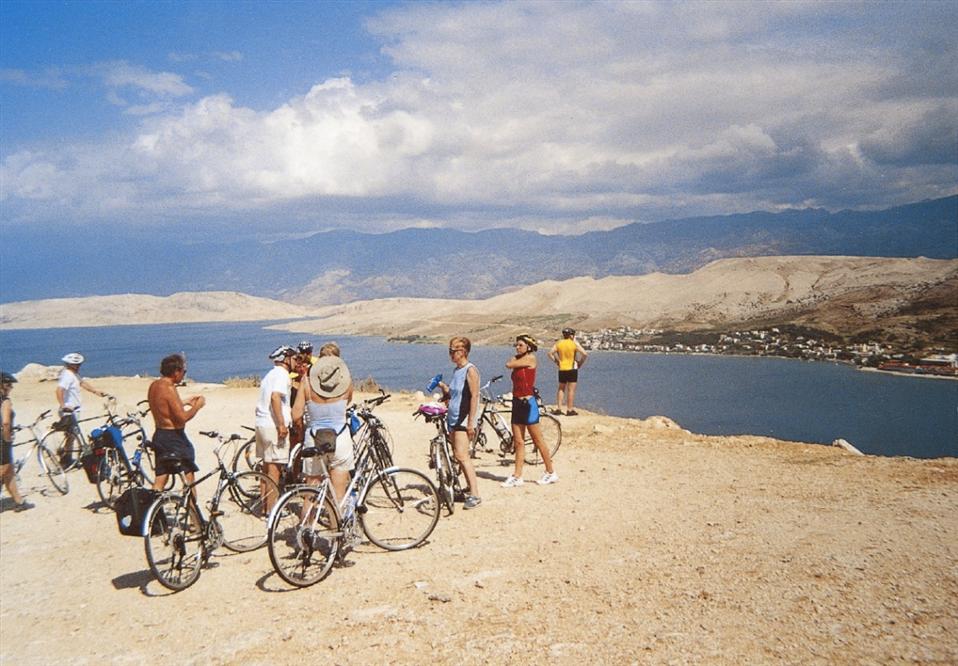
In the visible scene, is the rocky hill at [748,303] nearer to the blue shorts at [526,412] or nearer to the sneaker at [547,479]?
the sneaker at [547,479]

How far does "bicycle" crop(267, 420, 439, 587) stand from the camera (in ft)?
19.6

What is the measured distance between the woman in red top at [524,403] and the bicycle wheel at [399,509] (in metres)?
2.34

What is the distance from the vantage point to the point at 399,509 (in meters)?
6.58

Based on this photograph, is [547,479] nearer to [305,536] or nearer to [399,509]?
[399,509]

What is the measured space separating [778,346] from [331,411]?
56.1 metres

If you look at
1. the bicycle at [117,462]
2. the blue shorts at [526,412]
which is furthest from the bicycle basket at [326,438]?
A: the bicycle at [117,462]

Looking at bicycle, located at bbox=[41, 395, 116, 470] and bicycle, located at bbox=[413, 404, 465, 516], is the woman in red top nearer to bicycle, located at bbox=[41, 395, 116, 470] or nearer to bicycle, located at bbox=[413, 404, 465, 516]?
bicycle, located at bbox=[413, 404, 465, 516]

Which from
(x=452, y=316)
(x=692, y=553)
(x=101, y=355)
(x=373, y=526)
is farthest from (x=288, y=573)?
(x=452, y=316)

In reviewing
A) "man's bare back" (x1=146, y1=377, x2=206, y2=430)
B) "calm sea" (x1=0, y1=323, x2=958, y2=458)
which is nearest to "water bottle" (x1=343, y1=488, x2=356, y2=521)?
"man's bare back" (x1=146, y1=377, x2=206, y2=430)

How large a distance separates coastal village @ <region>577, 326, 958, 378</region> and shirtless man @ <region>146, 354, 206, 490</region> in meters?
44.1

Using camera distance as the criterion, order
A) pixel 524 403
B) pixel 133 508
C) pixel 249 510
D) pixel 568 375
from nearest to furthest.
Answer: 1. pixel 133 508
2. pixel 249 510
3. pixel 524 403
4. pixel 568 375

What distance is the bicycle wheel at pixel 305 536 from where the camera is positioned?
595 cm

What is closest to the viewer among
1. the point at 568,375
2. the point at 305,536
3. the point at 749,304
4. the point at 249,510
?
the point at 305,536

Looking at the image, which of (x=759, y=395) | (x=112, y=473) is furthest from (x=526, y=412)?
(x=759, y=395)
